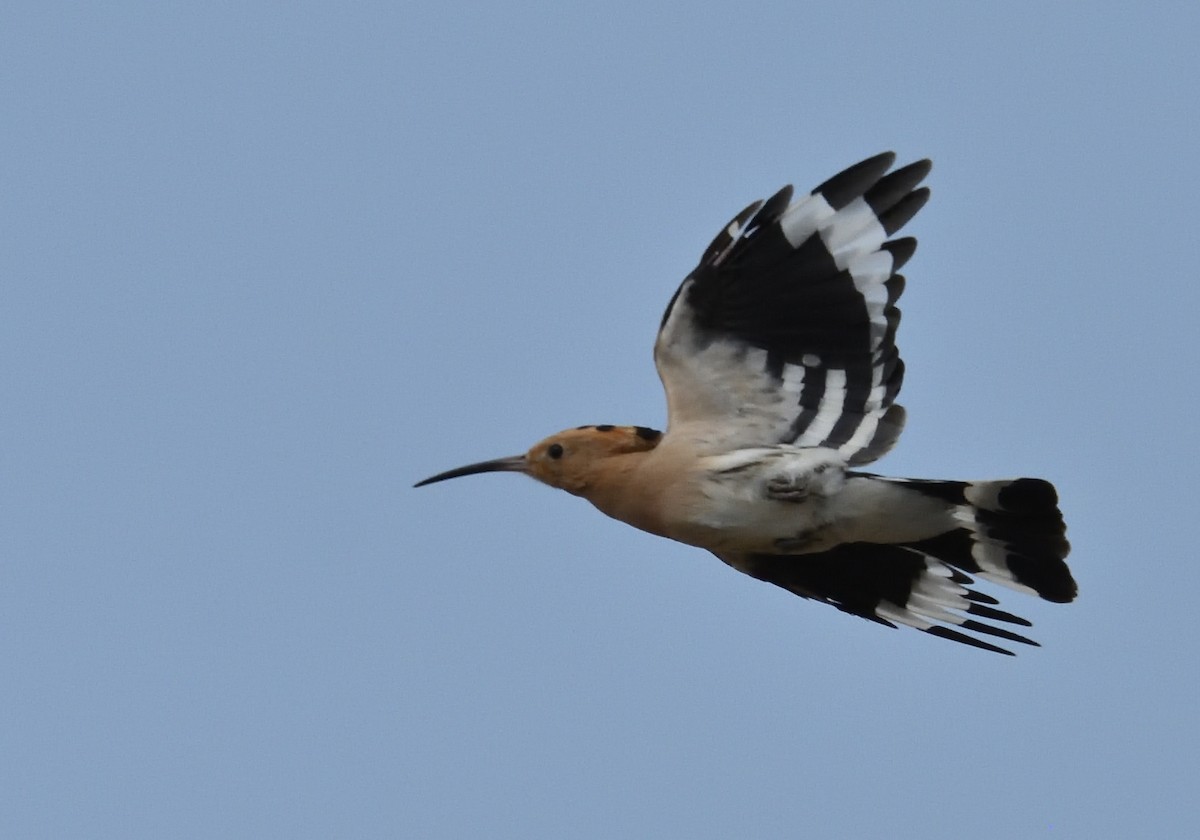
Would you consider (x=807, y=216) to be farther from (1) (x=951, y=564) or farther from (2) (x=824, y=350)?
(1) (x=951, y=564)

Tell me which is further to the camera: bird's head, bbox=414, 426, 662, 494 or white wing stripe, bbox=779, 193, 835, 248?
bird's head, bbox=414, 426, 662, 494

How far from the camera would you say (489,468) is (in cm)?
684

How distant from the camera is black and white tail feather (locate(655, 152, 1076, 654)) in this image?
6.20 m

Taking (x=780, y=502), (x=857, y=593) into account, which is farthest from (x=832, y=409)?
(x=857, y=593)

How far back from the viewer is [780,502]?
6.17 metres

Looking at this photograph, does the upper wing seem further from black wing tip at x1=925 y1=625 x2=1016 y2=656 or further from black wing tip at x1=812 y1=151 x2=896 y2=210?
black wing tip at x1=925 y1=625 x2=1016 y2=656

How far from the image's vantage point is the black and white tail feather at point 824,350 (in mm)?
6195

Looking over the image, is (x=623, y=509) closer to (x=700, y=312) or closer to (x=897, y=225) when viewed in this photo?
(x=700, y=312)

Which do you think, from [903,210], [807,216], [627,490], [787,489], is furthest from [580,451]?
[903,210]

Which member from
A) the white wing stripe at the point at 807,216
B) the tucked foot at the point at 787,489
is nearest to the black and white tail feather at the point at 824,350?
the white wing stripe at the point at 807,216

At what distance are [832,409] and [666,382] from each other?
49 centimetres

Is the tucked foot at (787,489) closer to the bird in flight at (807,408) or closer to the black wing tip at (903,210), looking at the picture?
the bird in flight at (807,408)

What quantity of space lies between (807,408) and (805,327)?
24 centimetres

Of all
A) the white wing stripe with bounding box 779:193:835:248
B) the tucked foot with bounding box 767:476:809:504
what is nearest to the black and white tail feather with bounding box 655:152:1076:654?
the white wing stripe with bounding box 779:193:835:248
